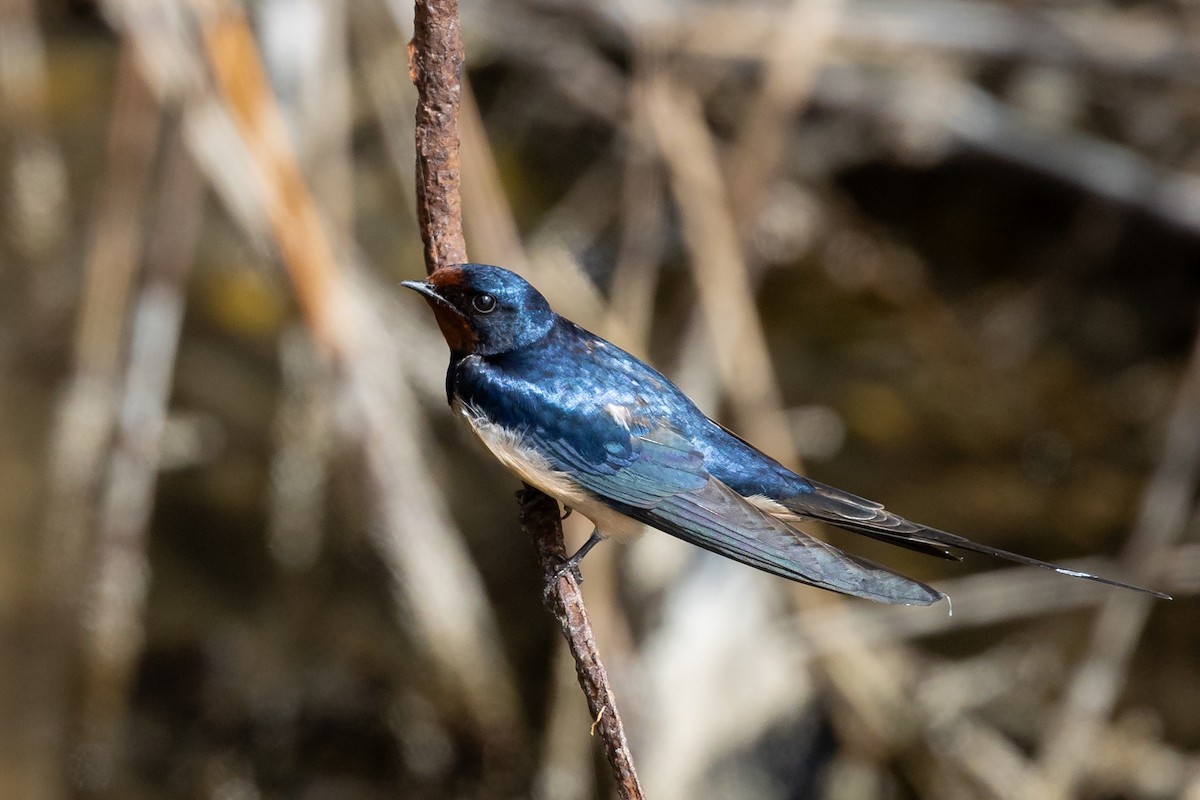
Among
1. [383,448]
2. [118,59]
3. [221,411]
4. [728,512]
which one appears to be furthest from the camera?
[118,59]

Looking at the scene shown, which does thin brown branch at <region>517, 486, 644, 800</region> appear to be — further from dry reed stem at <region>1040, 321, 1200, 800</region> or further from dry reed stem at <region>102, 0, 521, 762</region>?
dry reed stem at <region>1040, 321, 1200, 800</region>

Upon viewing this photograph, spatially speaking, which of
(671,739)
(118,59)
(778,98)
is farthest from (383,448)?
(118,59)

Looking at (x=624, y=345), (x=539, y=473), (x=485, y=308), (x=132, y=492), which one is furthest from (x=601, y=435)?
(x=132, y=492)

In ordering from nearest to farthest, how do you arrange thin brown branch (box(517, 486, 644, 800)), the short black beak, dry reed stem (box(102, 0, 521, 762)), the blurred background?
thin brown branch (box(517, 486, 644, 800))
the short black beak
dry reed stem (box(102, 0, 521, 762))
the blurred background

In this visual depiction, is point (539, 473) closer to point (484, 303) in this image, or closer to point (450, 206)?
point (484, 303)

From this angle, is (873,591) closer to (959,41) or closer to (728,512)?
(728,512)

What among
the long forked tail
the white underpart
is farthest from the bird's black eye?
the long forked tail

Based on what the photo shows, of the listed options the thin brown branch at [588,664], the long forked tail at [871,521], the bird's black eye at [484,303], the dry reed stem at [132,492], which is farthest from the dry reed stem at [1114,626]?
the dry reed stem at [132,492]
